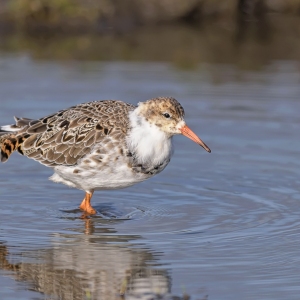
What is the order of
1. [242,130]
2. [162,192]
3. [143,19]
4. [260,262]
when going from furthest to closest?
[143,19]
[242,130]
[162,192]
[260,262]

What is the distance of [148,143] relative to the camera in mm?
11438

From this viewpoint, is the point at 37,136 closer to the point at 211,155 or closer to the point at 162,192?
the point at 162,192

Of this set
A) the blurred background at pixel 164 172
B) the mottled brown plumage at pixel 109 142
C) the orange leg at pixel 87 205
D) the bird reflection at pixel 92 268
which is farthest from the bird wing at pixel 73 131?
the bird reflection at pixel 92 268

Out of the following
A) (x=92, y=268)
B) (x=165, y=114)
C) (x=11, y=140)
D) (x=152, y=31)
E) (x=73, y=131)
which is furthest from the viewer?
(x=152, y=31)

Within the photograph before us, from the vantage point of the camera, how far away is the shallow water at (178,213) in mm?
9125

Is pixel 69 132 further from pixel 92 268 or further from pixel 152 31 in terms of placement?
pixel 152 31

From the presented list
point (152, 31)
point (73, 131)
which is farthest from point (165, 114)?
point (152, 31)

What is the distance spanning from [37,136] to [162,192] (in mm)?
2251

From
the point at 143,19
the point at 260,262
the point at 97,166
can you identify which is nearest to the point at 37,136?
the point at 97,166

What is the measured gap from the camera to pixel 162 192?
43.9 feet

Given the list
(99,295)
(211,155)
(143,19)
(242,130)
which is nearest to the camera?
(99,295)

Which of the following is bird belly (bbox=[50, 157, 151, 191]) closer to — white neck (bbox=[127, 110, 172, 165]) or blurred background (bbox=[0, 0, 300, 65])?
white neck (bbox=[127, 110, 172, 165])

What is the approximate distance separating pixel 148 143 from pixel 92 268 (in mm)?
2446

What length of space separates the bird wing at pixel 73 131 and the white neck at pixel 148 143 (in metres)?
0.19
